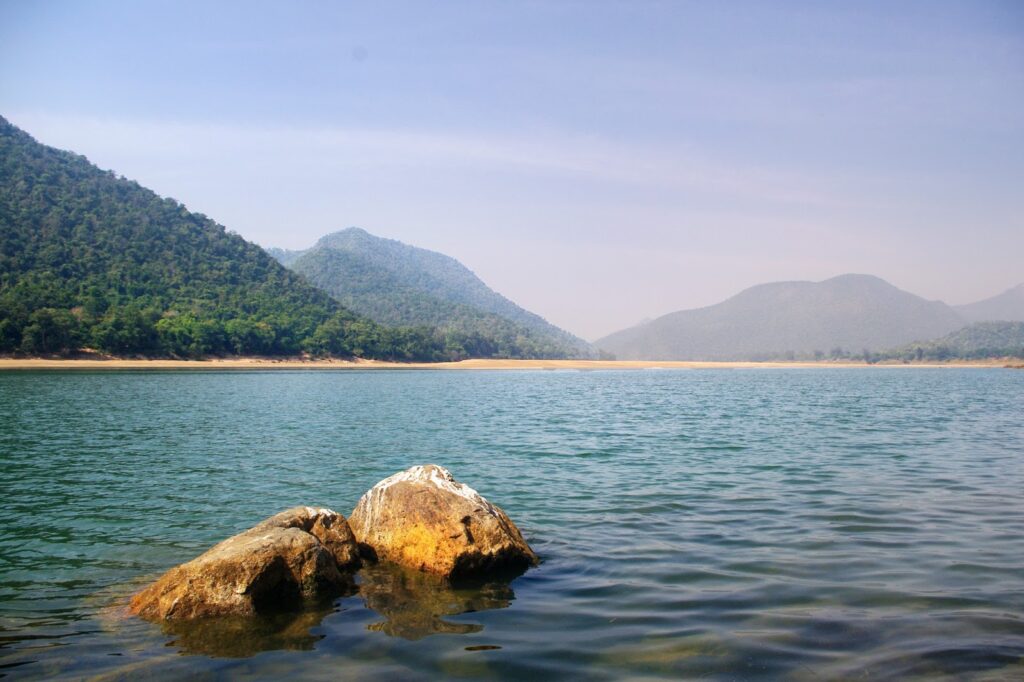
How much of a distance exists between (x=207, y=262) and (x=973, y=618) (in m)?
153

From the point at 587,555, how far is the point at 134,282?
127m

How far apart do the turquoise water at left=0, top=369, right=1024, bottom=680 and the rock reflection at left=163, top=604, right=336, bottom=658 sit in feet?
0.13

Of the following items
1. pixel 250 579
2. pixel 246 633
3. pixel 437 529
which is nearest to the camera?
pixel 246 633

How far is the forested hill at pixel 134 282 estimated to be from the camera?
9044 cm

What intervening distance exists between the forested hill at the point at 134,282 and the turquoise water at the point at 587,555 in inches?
2934

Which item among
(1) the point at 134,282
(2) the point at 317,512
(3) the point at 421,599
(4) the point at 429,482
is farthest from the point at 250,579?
(1) the point at 134,282

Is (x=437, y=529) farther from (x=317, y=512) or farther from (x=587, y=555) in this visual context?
(x=587, y=555)

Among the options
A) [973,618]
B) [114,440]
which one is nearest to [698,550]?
[973,618]

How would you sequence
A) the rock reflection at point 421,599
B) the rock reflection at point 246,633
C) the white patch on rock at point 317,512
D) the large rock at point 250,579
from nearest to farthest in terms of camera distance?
the rock reflection at point 246,633
the rock reflection at point 421,599
the large rock at point 250,579
the white patch on rock at point 317,512

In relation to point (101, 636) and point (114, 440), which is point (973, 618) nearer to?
point (101, 636)

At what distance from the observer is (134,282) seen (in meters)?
118

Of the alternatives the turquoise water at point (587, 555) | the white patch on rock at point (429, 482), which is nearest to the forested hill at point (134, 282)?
the turquoise water at point (587, 555)

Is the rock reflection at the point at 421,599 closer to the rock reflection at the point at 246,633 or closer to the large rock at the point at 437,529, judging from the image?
the large rock at the point at 437,529

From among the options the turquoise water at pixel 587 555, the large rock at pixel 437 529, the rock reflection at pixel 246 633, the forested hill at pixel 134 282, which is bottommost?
the rock reflection at pixel 246 633
